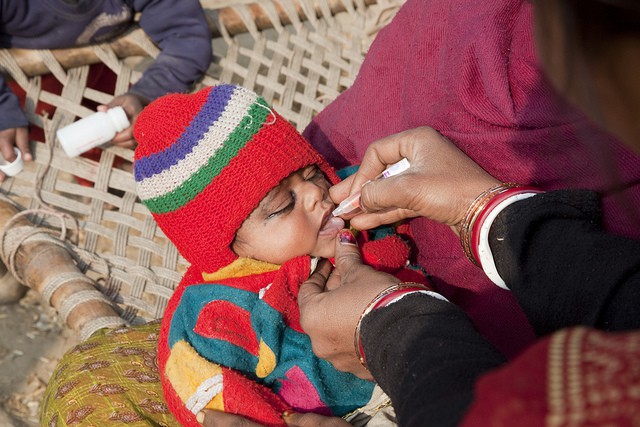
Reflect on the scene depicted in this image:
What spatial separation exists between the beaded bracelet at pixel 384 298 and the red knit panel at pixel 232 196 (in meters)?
0.43

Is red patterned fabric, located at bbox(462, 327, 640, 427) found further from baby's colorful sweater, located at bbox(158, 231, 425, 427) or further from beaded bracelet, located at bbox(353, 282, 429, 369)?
baby's colorful sweater, located at bbox(158, 231, 425, 427)

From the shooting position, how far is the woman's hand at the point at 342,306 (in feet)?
3.43

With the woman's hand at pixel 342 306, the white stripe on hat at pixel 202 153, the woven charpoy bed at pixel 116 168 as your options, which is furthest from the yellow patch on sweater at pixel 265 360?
the woven charpoy bed at pixel 116 168

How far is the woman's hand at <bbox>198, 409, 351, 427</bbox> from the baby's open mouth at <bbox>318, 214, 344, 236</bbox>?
377 millimetres

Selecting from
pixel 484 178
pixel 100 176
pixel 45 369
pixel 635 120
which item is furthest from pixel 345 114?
pixel 45 369

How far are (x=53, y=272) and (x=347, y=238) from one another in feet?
3.04

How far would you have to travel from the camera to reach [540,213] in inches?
40.6

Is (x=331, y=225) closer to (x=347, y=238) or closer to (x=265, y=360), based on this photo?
(x=347, y=238)

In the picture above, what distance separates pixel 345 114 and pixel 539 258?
809 mm

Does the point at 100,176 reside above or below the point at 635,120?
below

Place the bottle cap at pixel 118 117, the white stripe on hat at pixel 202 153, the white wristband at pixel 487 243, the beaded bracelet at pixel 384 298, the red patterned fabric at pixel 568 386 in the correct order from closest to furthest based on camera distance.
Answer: the red patterned fabric at pixel 568 386 < the beaded bracelet at pixel 384 298 < the white wristband at pixel 487 243 < the white stripe on hat at pixel 202 153 < the bottle cap at pixel 118 117

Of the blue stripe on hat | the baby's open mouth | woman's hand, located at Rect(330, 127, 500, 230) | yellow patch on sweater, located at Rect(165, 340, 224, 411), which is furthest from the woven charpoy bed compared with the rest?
woman's hand, located at Rect(330, 127, 500, 230)

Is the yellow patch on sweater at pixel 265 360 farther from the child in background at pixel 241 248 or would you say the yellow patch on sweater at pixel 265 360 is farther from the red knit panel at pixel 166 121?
the red knit panel at pixel 166 121

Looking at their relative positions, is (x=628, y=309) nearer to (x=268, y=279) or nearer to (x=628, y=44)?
(x=628, y=44)
